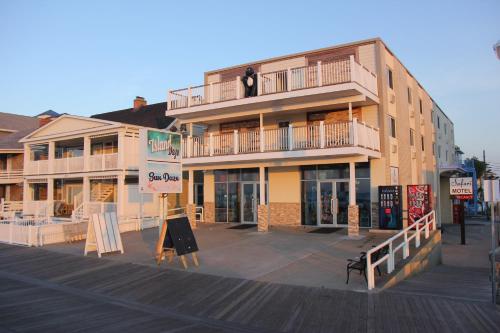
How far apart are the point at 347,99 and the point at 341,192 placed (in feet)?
14.7

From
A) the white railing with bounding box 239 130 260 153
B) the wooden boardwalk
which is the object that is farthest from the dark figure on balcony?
the wooden boardwalk

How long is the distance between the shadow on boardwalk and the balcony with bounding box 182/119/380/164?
21.1 feet

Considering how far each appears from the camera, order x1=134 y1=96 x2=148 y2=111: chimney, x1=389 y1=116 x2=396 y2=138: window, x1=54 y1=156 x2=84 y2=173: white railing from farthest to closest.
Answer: x1=134 y1=96 x2=148 y2=111: chimney → x1=54 y1=156 x2=84 y2=173: white railing → x1=389 y1=116 x2=396 y2=138: window

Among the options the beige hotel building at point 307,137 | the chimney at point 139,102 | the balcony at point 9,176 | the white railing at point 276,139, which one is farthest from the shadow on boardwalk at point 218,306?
the balcony at point 9,176

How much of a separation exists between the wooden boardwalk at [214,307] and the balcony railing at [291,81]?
9485mm

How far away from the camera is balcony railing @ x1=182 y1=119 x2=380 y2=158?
15.7 meters

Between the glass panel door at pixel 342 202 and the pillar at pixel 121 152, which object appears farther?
the pillar at pixel 121 152

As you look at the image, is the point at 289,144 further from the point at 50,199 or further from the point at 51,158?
the point at 51,158

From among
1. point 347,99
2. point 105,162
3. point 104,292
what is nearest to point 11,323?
point 104,292

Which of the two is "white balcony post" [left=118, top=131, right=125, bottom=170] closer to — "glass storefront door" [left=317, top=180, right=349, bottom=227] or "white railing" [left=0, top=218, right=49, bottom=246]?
"white railing" [left=0, top=218, right=49, bottom=246]

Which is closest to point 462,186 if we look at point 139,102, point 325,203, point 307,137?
point 325,203

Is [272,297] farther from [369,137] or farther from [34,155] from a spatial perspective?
[34,155]

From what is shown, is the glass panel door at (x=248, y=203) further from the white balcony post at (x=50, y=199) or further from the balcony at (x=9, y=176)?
the balcony at (x=9, y=176)

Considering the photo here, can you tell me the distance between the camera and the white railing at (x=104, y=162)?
24.3 metres
